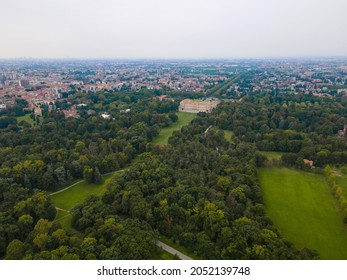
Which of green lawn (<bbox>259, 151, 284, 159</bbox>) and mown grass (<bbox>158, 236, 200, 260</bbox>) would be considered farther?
green lawn (<bbox>259, 151, 284, 159</bbox>)

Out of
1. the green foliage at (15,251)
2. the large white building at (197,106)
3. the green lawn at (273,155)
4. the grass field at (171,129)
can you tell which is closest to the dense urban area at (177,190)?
the green foliage at (15,251)

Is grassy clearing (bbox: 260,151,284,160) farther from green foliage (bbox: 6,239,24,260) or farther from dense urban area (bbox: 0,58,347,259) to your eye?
green foliage (bbox: 6,239,24,260)

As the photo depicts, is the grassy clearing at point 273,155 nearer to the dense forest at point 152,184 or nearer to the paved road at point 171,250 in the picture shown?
the dense forest at point 152,184

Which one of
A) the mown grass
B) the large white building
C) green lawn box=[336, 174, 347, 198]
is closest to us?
the mown grass

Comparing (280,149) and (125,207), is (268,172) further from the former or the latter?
(125,207)

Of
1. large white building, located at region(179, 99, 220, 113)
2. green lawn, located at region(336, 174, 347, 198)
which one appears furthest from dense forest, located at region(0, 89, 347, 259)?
large white building, located at region(179, 99, 220, 113)

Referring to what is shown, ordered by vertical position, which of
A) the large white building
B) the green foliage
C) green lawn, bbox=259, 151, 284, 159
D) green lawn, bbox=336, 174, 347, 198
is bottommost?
green lawn, bbox=336, 174, 347, 198

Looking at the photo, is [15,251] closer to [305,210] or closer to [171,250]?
[171,250]

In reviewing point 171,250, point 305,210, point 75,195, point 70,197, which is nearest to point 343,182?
point 305,210
